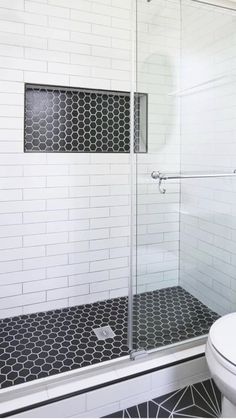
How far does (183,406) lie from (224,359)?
1.76ft

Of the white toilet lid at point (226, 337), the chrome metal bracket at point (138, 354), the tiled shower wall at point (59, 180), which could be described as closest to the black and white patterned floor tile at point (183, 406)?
the chrome metal bracket at point (138, 354)

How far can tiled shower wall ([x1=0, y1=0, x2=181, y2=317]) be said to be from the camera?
6.67 feet

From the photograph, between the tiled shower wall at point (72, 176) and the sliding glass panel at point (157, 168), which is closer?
the sliding glass panel at point (157, 168)

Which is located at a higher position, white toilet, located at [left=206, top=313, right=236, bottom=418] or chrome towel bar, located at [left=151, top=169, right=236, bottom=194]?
chrome towel bar, located at [left=151, top=169, right=236, bottom=194]

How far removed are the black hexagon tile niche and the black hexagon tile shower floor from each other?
1.16m

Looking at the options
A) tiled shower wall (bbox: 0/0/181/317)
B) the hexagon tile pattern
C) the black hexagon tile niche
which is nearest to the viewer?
the hexagon tile pattern

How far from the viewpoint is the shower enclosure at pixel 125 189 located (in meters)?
1.99

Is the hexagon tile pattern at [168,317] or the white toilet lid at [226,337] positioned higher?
the white toilet lid at [226,337]

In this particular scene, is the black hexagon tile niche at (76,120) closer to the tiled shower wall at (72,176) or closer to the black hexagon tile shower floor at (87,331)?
the tiled shower wall at (72,176)

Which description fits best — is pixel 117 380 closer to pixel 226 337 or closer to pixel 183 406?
pixel 183 406

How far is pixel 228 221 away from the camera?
2.14 metres

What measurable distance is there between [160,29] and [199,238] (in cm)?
147

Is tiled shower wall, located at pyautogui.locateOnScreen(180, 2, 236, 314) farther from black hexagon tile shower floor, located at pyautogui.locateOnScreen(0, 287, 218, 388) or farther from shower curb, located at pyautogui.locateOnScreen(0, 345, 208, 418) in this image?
shower curb, located at pyautogui.locateOnScreen(0, 345, 208, 418)

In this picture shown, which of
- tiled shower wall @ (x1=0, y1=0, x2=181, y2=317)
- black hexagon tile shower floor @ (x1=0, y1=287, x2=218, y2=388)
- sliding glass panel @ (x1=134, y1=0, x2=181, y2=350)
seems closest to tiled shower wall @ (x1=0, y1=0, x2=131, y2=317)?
tiled shower wall @ (x1=0, y1=0, x2=181, y2=317)
